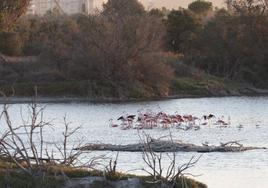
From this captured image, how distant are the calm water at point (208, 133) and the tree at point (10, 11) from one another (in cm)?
1692

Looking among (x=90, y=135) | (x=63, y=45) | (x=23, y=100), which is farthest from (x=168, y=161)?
(x=63, y=45)

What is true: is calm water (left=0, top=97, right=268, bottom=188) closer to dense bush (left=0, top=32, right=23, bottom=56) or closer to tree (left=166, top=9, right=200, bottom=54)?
dense bush (left=0, top=32, right=23, bottom=56)

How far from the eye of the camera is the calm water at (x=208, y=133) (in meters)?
22.5

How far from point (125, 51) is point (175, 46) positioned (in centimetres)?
1974

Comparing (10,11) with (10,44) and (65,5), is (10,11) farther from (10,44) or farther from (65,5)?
(65,5)

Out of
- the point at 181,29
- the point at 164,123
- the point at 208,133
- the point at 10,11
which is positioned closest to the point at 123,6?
the point at 181,29

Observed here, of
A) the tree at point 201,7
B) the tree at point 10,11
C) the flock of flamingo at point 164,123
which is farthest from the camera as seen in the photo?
the tree at point 201,7

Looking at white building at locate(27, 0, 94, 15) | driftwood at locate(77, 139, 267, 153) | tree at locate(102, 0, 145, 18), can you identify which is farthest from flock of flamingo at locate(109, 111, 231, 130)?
white building at locate(27, 0, 94, 15)

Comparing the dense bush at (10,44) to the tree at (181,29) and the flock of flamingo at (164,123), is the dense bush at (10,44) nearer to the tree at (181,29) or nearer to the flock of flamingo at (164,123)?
the tree at (181,29)

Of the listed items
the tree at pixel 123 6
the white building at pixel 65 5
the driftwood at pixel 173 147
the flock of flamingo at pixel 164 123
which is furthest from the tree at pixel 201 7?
the driftwood at pixel 173 147

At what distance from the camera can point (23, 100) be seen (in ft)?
203

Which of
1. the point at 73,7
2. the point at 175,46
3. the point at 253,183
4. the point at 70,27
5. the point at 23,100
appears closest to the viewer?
the point at 253,183

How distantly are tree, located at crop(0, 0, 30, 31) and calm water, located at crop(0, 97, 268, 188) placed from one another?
1692 centimetres

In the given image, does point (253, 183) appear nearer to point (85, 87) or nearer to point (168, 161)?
point (168, 161)
